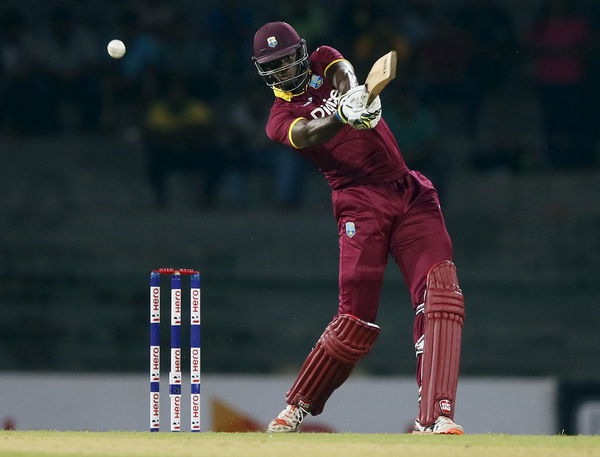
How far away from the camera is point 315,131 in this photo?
5480mm

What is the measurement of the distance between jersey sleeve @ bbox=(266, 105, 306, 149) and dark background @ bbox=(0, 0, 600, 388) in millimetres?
5405

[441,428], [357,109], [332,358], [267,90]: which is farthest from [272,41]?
[267,90]

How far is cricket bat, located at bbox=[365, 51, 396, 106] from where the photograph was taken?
5.25 m

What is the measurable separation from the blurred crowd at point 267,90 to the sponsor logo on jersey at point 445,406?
20.3 feet

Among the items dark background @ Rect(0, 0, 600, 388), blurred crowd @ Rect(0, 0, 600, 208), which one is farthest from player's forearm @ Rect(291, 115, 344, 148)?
blurred crowd @ Rect(0, 0, 600, 208)

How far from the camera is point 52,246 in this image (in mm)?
11758

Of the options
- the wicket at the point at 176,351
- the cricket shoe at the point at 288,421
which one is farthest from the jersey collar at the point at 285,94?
the cricket shoe at the point at 288,421

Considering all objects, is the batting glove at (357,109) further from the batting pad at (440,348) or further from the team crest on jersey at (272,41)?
the batting pad at (440,348)

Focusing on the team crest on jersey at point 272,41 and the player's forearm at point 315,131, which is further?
the team crest on jersey at point 272,41

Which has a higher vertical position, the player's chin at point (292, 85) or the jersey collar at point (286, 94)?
the player's chin at point (292, 85)

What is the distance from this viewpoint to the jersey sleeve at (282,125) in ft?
18.5

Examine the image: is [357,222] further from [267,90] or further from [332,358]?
[267,90]

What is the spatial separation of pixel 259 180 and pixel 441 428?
24.3ft

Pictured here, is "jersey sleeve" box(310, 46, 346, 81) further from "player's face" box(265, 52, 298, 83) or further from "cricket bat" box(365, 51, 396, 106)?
"cricket bat" box(365, 51, 396, 106)
